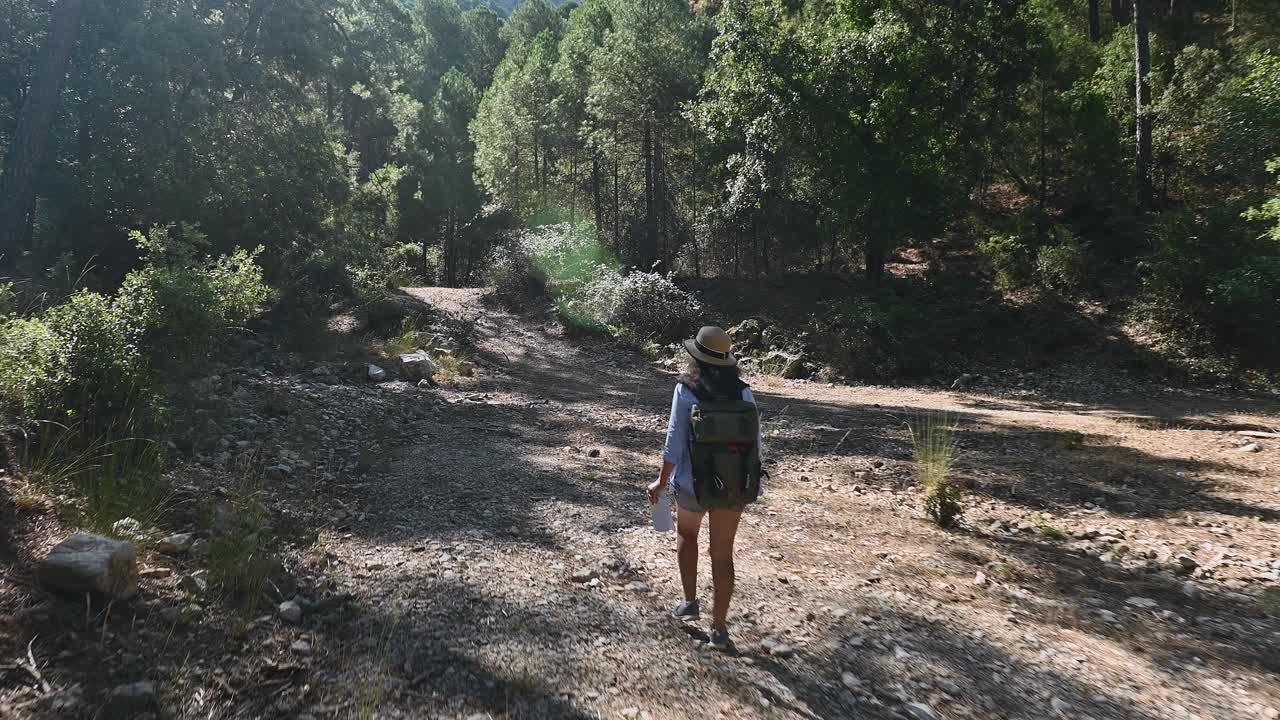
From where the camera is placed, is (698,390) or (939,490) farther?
(939,490)

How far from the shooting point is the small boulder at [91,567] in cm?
289

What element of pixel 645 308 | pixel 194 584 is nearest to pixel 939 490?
pixel 194 584

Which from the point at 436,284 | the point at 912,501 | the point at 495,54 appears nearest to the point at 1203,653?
the point at 912,501

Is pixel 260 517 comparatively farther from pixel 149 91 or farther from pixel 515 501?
pixel 149 91

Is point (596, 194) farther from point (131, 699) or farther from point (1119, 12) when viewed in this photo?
point (131, 699)

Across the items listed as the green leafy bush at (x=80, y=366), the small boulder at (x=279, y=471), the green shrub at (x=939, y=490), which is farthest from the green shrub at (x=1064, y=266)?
the green leafy bush at (x=80, y=366)

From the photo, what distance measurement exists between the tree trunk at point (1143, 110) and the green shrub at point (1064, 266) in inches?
112

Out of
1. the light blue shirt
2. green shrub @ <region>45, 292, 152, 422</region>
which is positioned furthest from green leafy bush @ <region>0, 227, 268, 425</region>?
the light blue shirt

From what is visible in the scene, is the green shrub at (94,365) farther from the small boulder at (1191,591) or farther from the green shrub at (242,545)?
the small boulder at (1191,591)

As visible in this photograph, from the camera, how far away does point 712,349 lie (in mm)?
3238

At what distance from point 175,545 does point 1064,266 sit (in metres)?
18.5

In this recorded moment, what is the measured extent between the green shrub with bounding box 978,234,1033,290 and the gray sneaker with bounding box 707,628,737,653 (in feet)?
56.6

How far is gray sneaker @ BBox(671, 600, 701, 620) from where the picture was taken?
3689mm

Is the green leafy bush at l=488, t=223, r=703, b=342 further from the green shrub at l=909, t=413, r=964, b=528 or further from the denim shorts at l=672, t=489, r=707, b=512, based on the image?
the denim shorts at l=672, t=489, r=707, b=512
